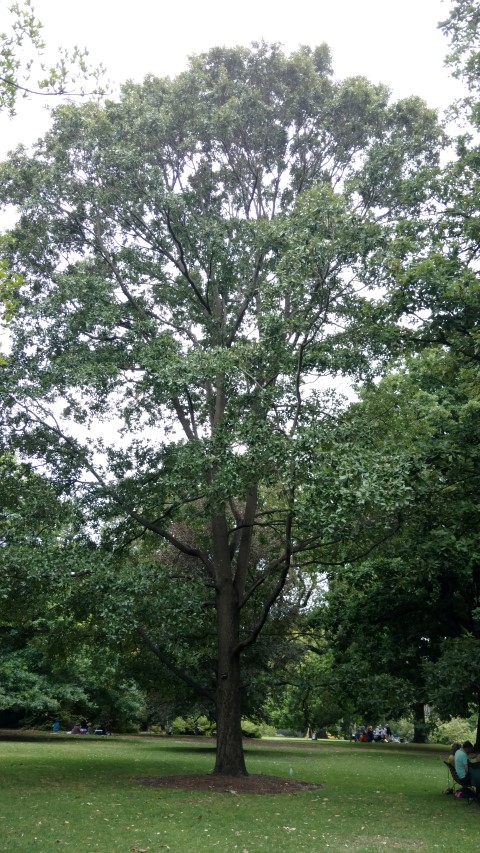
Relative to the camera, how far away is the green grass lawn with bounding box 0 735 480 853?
9.23 meters

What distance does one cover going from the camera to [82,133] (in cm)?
1648

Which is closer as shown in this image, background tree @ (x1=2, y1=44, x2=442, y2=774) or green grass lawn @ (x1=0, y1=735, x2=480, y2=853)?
green grass lawn @ (x1=0, y1=735, x2=480, y2=853)

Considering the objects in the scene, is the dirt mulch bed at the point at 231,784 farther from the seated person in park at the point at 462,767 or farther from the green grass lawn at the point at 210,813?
the seated person in park at the point at 462,767

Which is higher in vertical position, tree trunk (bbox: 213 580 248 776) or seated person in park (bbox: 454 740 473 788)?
tree trunk (bbox: 213 580 248 776)

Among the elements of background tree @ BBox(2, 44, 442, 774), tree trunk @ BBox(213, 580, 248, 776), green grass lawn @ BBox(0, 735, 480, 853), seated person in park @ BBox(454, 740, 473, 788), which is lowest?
green grass lawn @ BBox(0, 735, 480, 853)

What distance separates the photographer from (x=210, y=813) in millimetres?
11453

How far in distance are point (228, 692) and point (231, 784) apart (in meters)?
1.85

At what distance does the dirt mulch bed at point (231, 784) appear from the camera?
1402 cm

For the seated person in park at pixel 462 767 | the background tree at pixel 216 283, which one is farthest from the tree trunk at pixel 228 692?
the seated person in park at pixel 462 767

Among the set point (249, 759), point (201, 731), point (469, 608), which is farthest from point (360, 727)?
point (469, 608)

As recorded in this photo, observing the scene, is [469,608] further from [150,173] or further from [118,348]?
[150,173]

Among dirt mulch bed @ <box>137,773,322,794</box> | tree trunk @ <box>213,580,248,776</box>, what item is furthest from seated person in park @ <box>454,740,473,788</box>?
tree trunk @ <box>213,580,248,776</box>

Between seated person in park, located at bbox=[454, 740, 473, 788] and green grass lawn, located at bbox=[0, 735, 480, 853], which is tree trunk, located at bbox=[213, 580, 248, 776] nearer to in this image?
green grass lawn, located at bbox=[0, 735, 480, 853]

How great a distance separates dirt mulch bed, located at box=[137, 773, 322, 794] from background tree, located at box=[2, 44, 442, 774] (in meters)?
0.53
